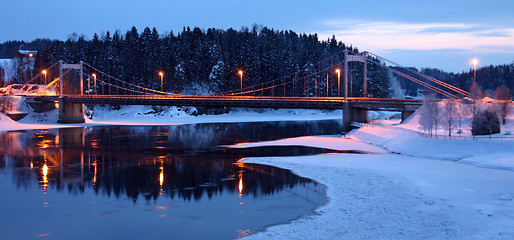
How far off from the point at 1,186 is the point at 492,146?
32.7 metres

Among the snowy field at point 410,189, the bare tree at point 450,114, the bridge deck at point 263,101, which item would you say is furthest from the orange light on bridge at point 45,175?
the bridge deck at point 263,101

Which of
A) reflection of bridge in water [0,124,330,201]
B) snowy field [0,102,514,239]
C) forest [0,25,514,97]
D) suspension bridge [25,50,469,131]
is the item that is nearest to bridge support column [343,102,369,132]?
suspension bridge [25,50,469,131]

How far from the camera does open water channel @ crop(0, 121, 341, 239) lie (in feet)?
56.1

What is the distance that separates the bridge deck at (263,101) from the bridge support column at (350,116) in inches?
35.1

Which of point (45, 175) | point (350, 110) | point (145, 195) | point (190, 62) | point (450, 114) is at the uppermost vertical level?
point (190, 62)

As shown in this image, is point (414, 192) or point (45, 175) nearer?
point (414, 192)

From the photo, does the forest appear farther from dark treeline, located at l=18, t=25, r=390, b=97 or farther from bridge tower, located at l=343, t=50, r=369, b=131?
bridge tower, located at l=343, t=50, r=369, b=131

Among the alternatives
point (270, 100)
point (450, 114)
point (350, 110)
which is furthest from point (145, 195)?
point (270, 100)

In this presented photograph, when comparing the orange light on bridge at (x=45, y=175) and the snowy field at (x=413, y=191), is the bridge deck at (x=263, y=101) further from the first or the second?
the orange light on bridge at (x=45, y=175)

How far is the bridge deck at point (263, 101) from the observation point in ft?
186

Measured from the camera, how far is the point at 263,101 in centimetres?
7056

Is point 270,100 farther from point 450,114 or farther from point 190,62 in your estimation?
point 190,62

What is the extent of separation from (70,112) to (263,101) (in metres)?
40.8

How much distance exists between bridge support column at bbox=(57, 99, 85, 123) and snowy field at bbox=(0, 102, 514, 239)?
5281cm
